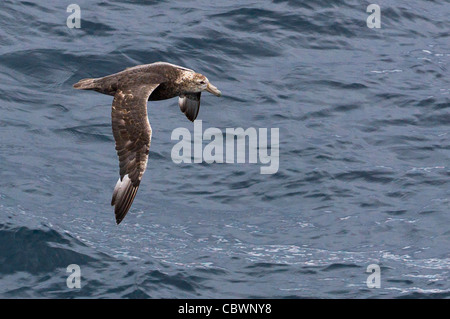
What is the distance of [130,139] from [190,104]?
3.02 metres

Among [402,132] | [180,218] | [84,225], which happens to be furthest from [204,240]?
[402,132]

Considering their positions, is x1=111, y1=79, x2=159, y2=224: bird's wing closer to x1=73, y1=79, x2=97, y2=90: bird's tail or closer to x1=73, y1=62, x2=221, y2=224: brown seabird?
x1=73, y1=62, x2=221, y2=224: brown seabird

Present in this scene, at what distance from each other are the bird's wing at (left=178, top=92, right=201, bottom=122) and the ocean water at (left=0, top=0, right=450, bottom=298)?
4.05 ft

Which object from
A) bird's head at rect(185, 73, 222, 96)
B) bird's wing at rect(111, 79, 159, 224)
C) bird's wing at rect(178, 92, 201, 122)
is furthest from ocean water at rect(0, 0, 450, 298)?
bird's head at rect(185, 73, 222, 96)

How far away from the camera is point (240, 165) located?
1905 centimetres

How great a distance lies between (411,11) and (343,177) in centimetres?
849

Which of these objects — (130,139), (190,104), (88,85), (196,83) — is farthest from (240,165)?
(130,139)

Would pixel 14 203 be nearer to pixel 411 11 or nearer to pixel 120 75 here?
pixel 120 75

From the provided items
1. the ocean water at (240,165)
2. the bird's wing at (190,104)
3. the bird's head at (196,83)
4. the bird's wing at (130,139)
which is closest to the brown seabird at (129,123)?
the bird's wing at (130,139)

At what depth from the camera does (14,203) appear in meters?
17.4

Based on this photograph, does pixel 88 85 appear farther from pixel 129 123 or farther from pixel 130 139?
pixel 130 139

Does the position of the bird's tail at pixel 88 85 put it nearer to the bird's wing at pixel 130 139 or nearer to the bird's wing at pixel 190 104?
the bird's wing at pixel 130 139

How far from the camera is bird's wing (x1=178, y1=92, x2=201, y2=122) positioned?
701 inches
